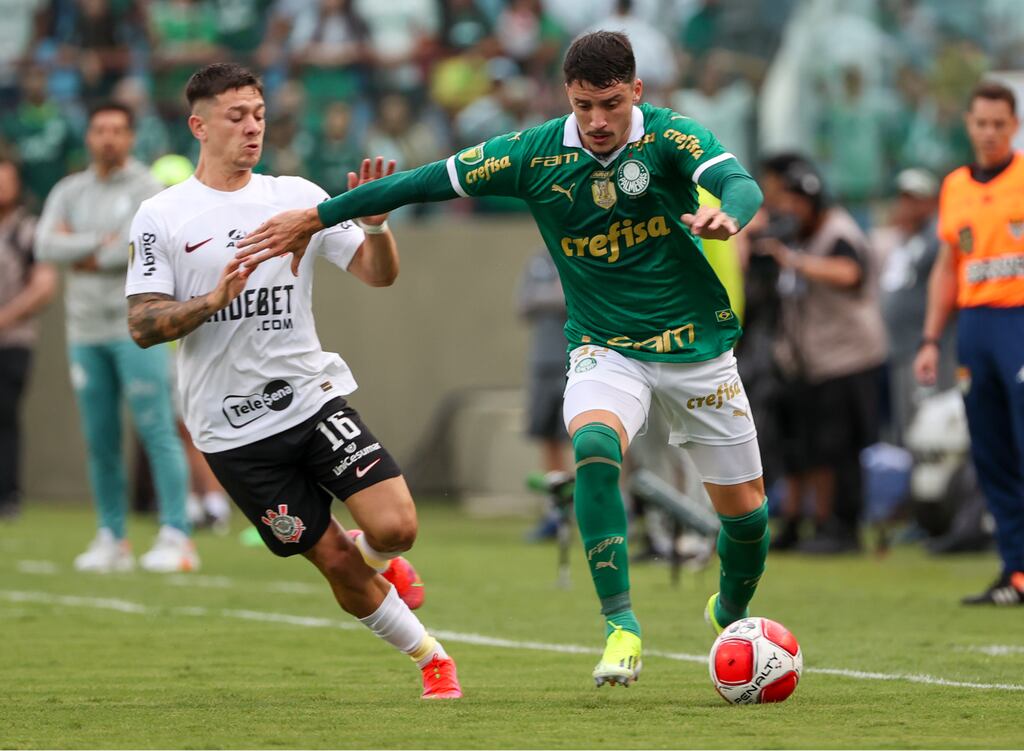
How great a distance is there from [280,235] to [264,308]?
1.30 ft

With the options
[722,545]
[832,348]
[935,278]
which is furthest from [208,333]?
[832,348]

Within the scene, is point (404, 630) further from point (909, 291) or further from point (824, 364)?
point (909, 291)

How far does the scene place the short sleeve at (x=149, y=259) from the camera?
6949 mm

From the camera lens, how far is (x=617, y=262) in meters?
6.80

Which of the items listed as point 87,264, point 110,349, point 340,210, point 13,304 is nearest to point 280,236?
point 340,210

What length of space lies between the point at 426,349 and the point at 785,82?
14.6ft

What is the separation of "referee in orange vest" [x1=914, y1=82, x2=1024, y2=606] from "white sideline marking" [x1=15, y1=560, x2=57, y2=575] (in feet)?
18.3

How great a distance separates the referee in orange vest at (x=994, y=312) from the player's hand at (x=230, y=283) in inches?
183

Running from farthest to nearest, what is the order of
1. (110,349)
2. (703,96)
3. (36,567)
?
(703,96) → (36,567) → (110,349)

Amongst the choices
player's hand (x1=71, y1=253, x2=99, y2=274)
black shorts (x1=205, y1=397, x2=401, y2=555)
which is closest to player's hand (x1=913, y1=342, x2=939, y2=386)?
black shorts (x1=205, y1=397, x2=401, y2=555)

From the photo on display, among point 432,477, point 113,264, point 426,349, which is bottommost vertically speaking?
point 432,477

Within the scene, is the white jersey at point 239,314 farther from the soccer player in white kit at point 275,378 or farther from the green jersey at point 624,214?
the green jersey at point 624,214

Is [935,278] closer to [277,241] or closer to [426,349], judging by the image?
[277,241]

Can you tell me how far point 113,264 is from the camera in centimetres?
1170
